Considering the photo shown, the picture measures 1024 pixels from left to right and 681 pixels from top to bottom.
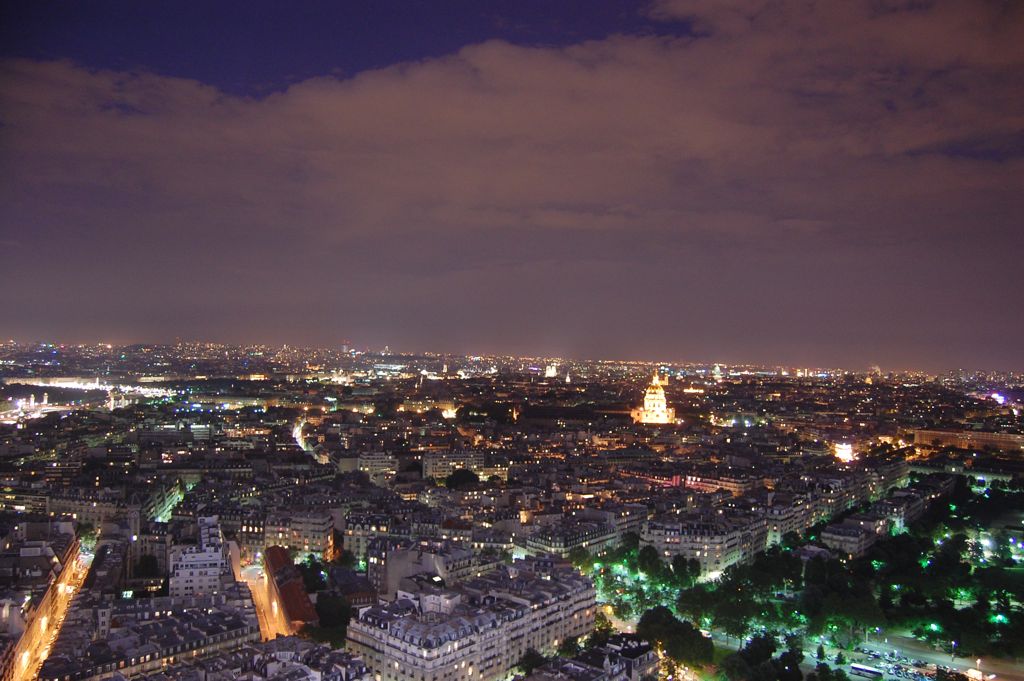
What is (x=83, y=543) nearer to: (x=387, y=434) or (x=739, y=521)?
(x=739, y=521)

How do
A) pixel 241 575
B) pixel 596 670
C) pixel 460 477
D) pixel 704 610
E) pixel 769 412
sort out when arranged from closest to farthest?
pixel 596 670
pixel 704 610
pixel 241 575
pixel 460 477
pixel 769 412

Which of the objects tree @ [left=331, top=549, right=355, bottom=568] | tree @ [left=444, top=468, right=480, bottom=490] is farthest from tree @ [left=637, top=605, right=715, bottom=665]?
tree @ [left=444, top=468, right=480, bottom=490]

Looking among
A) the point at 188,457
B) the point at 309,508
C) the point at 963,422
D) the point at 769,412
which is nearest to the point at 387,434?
the point at 188,457

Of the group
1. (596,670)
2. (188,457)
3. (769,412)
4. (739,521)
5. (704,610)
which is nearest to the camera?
(596,670)

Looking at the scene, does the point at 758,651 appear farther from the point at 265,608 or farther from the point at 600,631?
the point at 265,608

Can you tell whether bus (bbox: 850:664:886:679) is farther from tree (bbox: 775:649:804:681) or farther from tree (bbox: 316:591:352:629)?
tree (bbox: 316:591:352:629)

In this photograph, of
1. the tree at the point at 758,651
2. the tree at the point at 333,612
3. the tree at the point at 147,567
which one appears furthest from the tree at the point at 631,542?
the tree at the point at 147,567

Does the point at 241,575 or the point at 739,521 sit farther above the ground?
the point at 739,521

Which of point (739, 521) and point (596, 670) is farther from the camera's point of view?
point (739, 521)

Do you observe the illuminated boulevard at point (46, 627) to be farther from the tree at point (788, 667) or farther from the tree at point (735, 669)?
the tree at point (788, 667)
